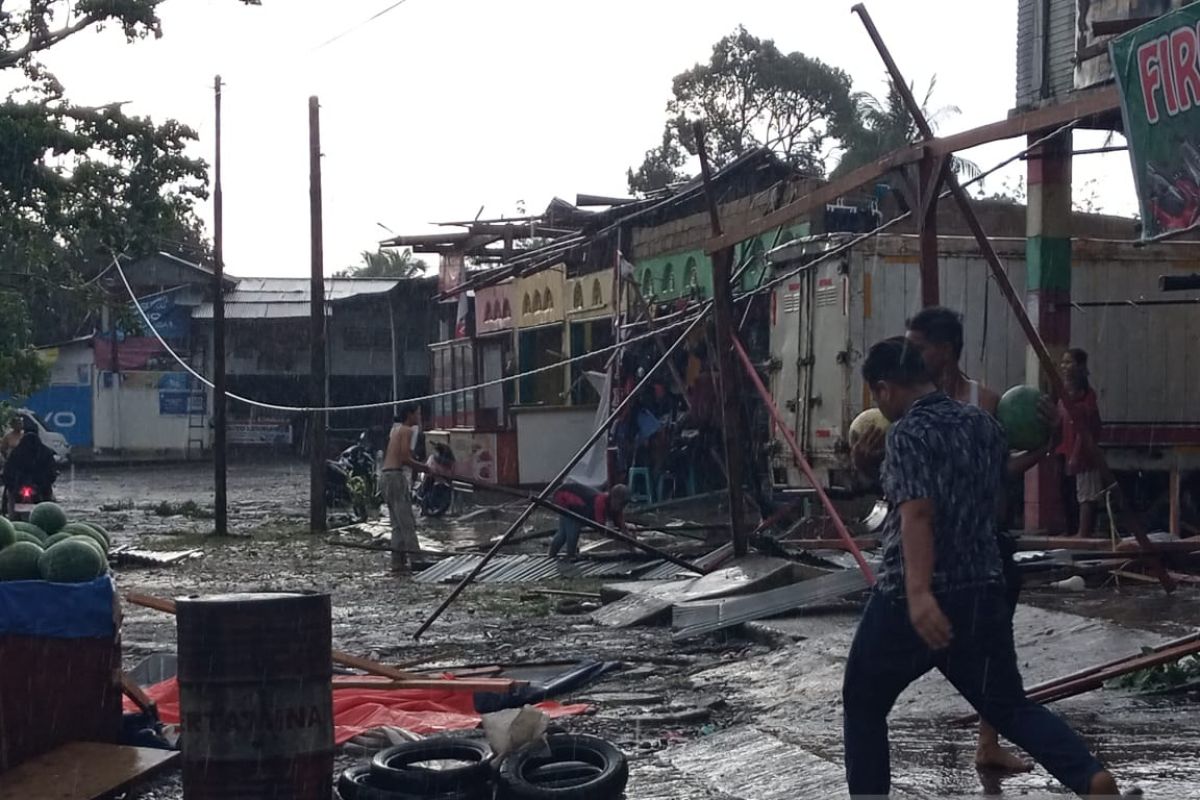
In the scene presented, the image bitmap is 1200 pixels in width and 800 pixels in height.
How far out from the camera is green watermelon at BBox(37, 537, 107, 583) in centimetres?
608

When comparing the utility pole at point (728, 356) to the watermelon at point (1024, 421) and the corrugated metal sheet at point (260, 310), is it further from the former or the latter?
the corrugated metal sheet at point (260, 310)

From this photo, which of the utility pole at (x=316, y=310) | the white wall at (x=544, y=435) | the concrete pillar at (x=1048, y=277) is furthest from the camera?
the white wall at (x=544, y=435)

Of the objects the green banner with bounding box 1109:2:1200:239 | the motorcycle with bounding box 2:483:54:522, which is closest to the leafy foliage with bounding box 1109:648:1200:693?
the green banner with bounding box 1109:2:1200:239

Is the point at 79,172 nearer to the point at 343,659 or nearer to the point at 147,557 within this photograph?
the point at 147,557

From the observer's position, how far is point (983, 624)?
4.20 meters

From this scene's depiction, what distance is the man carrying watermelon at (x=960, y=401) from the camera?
185 inches

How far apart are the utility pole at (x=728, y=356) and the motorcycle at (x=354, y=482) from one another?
500 inches

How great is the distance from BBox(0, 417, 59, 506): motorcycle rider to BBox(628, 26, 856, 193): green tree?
28.8m

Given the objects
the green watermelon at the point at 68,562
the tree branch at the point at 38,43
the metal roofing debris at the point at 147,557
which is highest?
the tree branch at the point at 38,43

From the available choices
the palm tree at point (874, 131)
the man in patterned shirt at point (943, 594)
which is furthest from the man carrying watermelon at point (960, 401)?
the palm tree at point (874, 131)

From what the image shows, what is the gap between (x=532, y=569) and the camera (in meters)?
14.4

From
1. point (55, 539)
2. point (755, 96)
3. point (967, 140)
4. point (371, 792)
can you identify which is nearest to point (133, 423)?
point (755, 96)

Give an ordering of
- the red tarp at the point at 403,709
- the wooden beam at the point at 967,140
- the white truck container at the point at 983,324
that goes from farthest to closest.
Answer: the white truck container at the point at 983,324, the red tarp at the point at 403,709, the wooden beam at the point at 967,140

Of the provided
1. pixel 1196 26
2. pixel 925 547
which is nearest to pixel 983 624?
pixel 925 547
